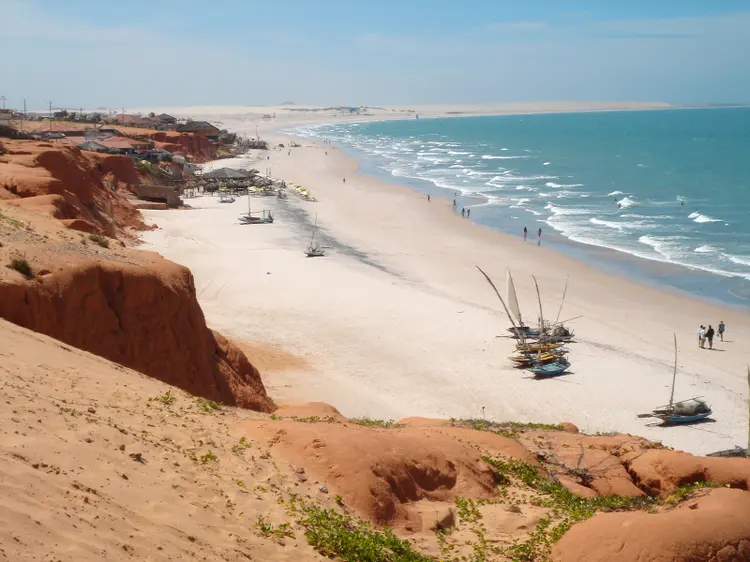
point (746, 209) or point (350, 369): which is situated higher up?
point (746, 209)

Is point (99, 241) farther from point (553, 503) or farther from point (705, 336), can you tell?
point (705, 336)

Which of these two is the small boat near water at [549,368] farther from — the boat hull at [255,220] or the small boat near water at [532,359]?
the boat hull at [255,220]

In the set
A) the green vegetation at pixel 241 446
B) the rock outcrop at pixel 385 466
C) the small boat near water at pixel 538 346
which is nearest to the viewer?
the rock outcrop at pixel 385 466

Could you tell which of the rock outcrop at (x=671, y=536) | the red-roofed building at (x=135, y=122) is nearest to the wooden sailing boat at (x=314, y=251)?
the rock outcrop at (x=671, y=536)

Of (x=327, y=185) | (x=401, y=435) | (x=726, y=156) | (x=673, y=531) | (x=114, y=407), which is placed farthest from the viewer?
(x=726, y=156)

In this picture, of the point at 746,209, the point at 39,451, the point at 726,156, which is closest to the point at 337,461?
the point at 39,451

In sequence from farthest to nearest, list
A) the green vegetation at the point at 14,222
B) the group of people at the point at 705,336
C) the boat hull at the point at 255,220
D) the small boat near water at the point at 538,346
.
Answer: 1. the boat hull at the point at 255,220
2. the group of people at the point at 705,336
3. the small boat near water at the point at 538,346
4. the green vegetation at the point at 14,222

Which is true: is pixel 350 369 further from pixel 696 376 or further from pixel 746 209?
pixel 746 209

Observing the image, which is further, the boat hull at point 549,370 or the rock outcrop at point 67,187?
the rock outcrop at point 67,187
